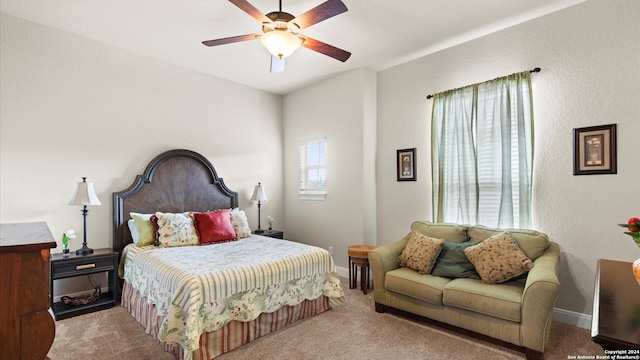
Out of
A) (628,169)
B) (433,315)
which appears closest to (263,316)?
(433,315)

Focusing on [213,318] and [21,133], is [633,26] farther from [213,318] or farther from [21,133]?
[21,133]

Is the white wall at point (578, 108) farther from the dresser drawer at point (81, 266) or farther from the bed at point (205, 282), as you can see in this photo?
the dresser drawer at point (81, 266)

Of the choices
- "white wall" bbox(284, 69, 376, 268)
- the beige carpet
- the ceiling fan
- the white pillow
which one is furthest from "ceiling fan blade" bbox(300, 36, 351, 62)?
the white pillow

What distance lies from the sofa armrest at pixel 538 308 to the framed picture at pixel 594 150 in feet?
3.63

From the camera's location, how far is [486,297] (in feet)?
8.38

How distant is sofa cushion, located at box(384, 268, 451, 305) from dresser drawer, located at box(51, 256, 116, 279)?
2856 mm

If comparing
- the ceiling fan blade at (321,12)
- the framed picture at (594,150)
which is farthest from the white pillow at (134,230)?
the framed picture at (594,150)

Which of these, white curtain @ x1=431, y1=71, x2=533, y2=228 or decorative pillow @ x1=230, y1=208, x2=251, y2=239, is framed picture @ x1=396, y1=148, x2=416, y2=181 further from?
decorative pillow @ x1=230, y1=208, x2=251, y2=239

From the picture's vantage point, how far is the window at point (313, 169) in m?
4.96

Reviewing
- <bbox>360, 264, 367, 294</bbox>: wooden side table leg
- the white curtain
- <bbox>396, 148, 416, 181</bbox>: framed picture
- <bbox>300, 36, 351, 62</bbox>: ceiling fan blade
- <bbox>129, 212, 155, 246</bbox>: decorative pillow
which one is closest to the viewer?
<bbox>300, 36, 351, 62</bbox>: ceiling fan blade

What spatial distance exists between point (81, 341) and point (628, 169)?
4720mm

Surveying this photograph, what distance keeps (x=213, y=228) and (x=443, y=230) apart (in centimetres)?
262

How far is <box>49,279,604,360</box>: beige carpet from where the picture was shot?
2.46 metres

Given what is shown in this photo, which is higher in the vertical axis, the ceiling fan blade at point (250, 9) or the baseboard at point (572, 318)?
the ceiling fan blade at point (250, 9)
